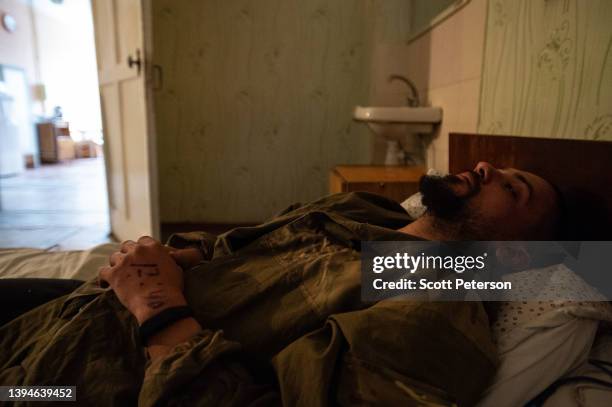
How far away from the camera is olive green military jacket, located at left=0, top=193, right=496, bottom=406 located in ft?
1.77

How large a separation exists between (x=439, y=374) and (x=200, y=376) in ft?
1.09

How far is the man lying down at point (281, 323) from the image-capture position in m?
0.54

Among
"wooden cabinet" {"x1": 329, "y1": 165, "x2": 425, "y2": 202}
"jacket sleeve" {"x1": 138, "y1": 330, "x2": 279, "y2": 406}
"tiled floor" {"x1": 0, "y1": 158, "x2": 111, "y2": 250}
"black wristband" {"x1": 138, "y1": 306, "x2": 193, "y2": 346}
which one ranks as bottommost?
"tiled floor" {"x1": 0, "y1": 158, "x2": 111, "y2": 250}

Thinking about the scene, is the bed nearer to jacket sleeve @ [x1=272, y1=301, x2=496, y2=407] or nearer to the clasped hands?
jacket sleeve @ [x1=272, y1=301, x2=496, y2=407]

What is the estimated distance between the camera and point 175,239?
3.32ft

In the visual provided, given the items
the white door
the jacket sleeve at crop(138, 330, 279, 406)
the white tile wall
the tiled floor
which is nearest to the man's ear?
the jacket sleeve at crop(138, 330, 279, 406)

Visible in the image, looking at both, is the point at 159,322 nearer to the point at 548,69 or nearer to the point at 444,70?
the point at 548,69

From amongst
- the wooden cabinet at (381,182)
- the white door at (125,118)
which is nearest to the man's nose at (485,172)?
the wooden cabinet at (381,182)

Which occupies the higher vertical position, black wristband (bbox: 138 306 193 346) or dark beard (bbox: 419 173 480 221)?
dark beard (bbox: 419 173 480 221)

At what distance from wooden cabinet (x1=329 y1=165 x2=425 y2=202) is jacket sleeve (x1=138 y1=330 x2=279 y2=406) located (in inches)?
45.8

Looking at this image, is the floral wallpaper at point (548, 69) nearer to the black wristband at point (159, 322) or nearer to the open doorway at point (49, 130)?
the black wristband at point (159, 322)

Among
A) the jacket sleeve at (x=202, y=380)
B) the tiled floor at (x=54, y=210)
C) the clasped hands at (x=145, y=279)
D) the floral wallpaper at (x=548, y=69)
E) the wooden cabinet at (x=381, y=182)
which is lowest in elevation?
the tiled floor at (x=54, y=210)

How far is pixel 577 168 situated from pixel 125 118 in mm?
2200

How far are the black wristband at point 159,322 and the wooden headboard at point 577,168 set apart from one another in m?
0.76
